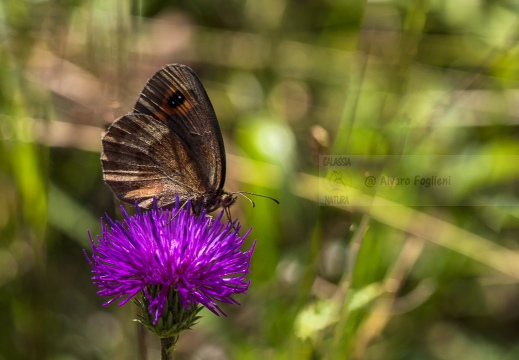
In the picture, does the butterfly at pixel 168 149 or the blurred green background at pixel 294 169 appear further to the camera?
the blurred green background at pixel 294 169

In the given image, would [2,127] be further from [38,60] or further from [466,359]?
[466,359]

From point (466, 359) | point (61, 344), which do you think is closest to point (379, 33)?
point (466, 359)

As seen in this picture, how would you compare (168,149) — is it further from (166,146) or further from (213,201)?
(213,201)

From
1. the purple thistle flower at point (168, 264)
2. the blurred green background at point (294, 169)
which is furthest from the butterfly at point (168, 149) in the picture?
the purple thistle flower at point (168, 264)

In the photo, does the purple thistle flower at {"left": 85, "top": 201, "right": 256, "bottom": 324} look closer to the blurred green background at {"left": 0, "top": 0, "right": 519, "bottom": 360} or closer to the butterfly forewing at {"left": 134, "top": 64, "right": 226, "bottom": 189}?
the butterfly forewing at {"left": 134, "top": 64, "right": 226, "bottom": 189}

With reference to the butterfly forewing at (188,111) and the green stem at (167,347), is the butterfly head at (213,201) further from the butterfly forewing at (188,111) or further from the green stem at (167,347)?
the green stem at (167,347)

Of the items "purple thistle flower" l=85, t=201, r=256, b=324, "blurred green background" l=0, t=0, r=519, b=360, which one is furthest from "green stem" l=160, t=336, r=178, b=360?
"blurred green background" l=0, t=0, r=519, b=360
